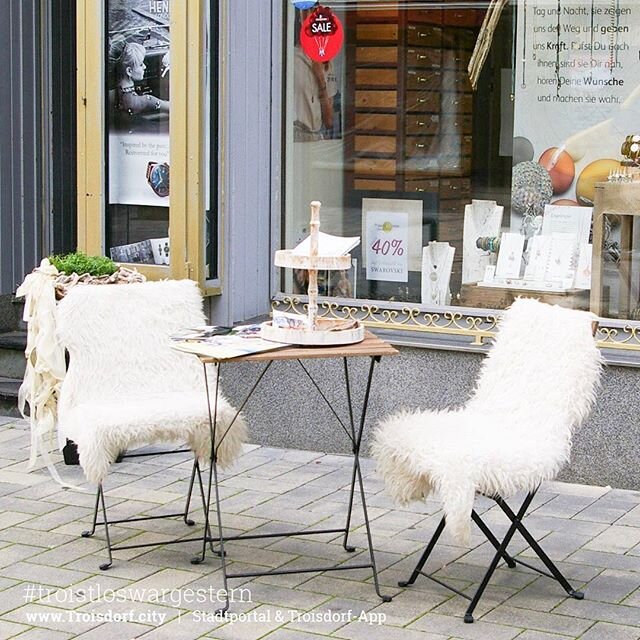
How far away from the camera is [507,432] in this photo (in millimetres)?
4676

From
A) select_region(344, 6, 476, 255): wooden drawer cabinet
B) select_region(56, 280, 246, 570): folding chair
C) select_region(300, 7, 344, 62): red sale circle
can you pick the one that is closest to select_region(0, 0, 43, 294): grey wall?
select_region(300, 7, 344, 62): red sale circle

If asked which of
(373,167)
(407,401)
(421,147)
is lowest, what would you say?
(407,401)

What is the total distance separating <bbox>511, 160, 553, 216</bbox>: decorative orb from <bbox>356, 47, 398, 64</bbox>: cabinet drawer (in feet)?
2.80

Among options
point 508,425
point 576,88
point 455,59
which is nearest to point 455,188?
point 455,59

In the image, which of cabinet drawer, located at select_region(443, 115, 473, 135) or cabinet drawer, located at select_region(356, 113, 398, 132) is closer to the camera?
cabinet drawer, located at select_region(443, 115, 473, 135)

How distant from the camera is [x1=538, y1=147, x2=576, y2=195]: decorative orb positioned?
6.38m

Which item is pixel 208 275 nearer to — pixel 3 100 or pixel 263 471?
pixel 263 471

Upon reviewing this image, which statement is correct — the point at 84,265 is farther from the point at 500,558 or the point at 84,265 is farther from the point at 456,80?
the point at 500,558

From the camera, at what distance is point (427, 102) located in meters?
6.62

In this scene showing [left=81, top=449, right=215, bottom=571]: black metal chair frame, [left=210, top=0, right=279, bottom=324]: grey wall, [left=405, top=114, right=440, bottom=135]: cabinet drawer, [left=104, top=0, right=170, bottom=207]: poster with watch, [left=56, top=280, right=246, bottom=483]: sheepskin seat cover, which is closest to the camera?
[left=56, top=280, right=246, bottom=483]: sheepskin seat cover

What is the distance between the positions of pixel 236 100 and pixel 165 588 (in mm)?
2905

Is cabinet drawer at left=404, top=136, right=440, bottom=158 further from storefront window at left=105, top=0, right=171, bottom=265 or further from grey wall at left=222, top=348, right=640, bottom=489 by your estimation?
storefront window at left=105, top=0, right=171, bottom=265

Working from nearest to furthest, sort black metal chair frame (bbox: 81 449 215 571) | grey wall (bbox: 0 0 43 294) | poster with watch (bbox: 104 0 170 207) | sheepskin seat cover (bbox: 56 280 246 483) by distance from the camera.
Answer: sheepskin seat cover (bbox: 56 280 246 483) < black metal chair frame (bbox: 81 449 215 571) < poster with watch (bbox: 104 0 170 207) < grey wall (bbox: 0 0 43 294)

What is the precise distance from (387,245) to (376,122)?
63 centimetres
